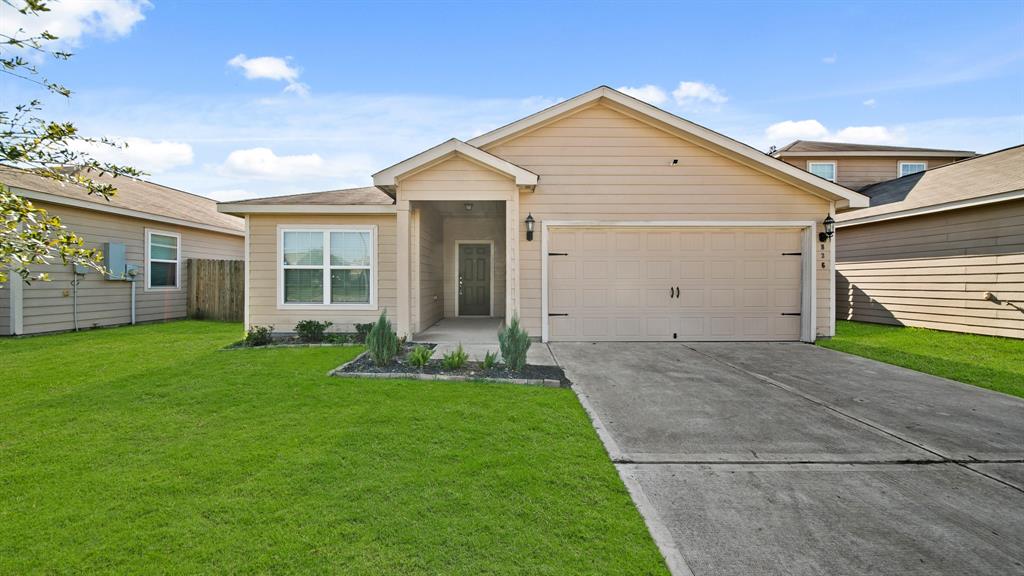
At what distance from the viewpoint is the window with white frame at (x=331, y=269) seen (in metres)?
8.32

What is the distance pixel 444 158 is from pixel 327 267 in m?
3.44

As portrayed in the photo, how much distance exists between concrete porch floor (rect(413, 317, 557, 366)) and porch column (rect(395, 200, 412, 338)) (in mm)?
535

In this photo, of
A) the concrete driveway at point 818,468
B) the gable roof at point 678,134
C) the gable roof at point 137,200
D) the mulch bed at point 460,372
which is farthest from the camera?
the gable roof at point 137,200

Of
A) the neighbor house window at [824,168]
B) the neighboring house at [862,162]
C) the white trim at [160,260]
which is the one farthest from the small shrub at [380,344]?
the neighbor house window at [824,168]

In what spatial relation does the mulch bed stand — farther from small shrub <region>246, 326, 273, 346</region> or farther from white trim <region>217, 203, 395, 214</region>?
white trim <region>217, 203, 395, 214</region>

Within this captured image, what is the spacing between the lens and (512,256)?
7148 mm

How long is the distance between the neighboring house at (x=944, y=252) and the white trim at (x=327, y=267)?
38.0ft

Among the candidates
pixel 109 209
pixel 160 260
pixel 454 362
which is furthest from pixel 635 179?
pixel 160 260

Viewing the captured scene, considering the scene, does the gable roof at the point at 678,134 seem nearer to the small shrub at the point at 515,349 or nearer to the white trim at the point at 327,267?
the white trim at the point at 327,267

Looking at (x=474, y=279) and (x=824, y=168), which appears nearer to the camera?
(x=474, y=279)

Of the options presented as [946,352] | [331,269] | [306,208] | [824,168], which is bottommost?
[946,352]

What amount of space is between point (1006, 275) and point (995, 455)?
24.7ft

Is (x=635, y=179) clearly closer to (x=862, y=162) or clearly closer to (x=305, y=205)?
(x=305, y=205)

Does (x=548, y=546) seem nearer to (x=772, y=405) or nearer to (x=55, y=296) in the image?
(x=772, y=405)
